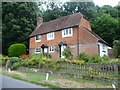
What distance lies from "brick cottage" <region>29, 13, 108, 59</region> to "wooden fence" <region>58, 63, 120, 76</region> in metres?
8.94

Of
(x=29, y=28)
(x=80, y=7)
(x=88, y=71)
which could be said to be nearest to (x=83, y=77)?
(x=88, y=71)

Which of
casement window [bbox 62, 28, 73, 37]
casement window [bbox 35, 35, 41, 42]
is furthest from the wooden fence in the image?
casement window [bbox 35, 35, 41, 42]

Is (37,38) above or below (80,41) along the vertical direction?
above

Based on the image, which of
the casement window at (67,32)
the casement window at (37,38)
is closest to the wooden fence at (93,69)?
the casement window at (67,32)

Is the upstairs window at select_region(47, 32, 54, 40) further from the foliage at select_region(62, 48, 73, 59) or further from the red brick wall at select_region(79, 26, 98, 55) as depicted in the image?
the red brick wall at select_region(79, 26, 98, 55)

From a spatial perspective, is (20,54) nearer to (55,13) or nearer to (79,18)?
(79,18)

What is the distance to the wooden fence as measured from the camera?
8141 millimetres

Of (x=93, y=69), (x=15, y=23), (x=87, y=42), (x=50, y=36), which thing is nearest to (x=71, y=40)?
(x=87, y=42)

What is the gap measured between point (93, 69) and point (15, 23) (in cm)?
2533

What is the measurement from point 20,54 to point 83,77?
59.2ft

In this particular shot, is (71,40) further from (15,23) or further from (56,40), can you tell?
(15,23)

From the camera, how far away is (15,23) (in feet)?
94.5

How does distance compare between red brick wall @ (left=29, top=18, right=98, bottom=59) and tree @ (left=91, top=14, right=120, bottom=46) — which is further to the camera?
tree @ (left=91, top=14, right=120, bottom=46)

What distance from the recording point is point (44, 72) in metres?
10.8
